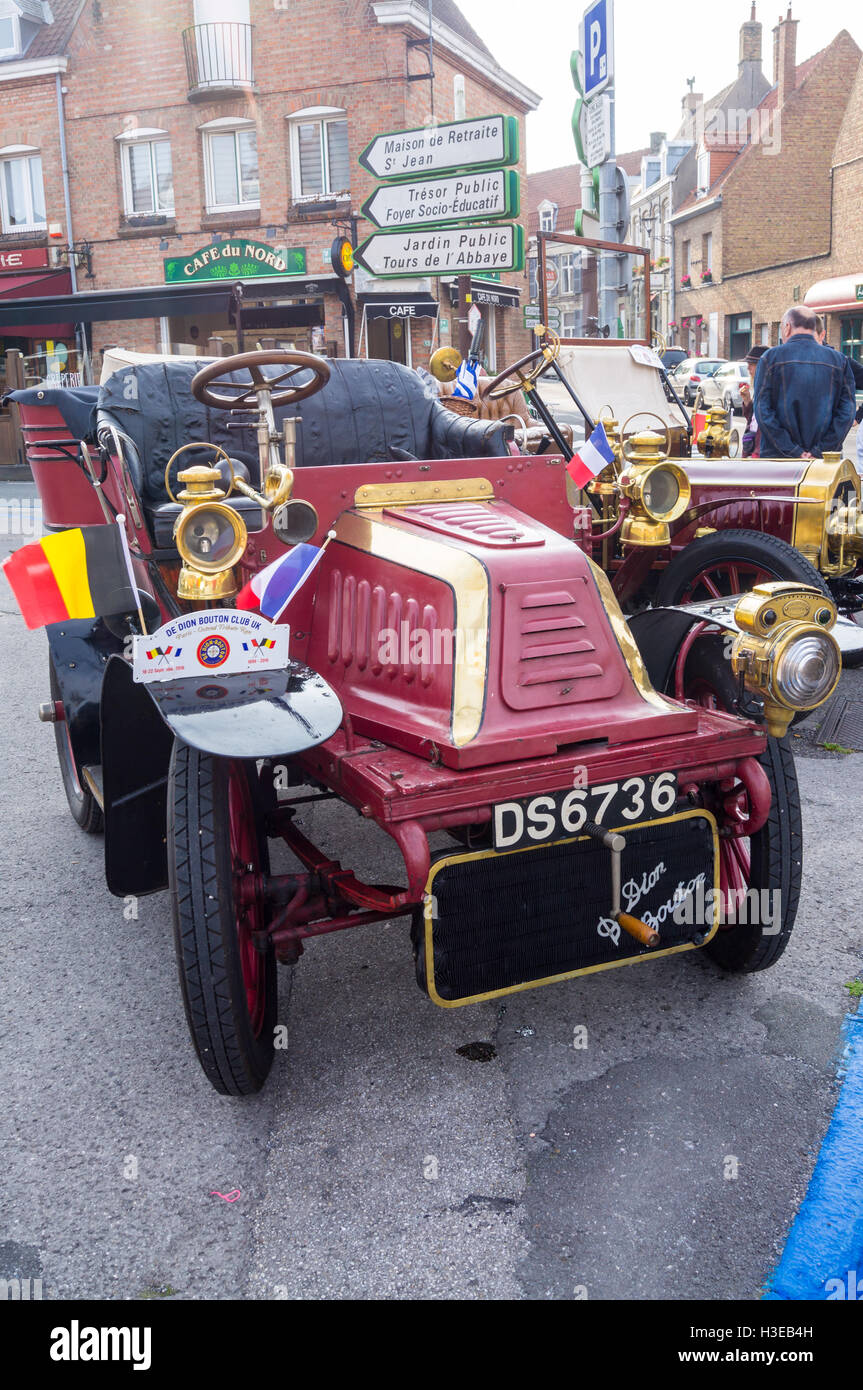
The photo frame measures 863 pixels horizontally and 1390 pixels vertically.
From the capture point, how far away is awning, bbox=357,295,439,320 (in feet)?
55.0

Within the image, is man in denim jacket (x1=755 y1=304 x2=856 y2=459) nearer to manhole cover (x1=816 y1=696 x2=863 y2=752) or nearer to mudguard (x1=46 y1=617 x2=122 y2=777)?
manhole cover (x1=816 y1=696 x2=863 y2=752)

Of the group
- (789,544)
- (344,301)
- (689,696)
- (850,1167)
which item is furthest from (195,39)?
(850,1167)

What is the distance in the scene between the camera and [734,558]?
5004 mm

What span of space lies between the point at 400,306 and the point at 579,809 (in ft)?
50.7

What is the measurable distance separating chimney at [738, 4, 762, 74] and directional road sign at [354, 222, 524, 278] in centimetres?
3797

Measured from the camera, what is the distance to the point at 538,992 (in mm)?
3043

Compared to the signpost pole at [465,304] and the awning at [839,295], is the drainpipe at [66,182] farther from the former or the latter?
the awning at [839,295]

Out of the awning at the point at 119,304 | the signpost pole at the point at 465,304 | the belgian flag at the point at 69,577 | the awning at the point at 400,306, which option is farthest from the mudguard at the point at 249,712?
the awning at the point at 400,306

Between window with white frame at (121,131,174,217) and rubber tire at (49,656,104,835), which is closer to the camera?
rubber tire at (49,656,104,835)

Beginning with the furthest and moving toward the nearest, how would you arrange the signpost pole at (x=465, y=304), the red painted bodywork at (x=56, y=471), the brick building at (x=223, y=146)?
the brick building at (x=223, y=146), the signpost pole at (x=465, y=304), the red painted bodywork at (x=56, y=471)

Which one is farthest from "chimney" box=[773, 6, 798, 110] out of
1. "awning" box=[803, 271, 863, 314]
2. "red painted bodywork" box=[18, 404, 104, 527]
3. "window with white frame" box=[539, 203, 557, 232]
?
"red painted bodywork" box=[18, 404, 104, 527]

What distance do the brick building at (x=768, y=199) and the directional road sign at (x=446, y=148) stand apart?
1015 inches

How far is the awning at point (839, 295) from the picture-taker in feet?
83.2
